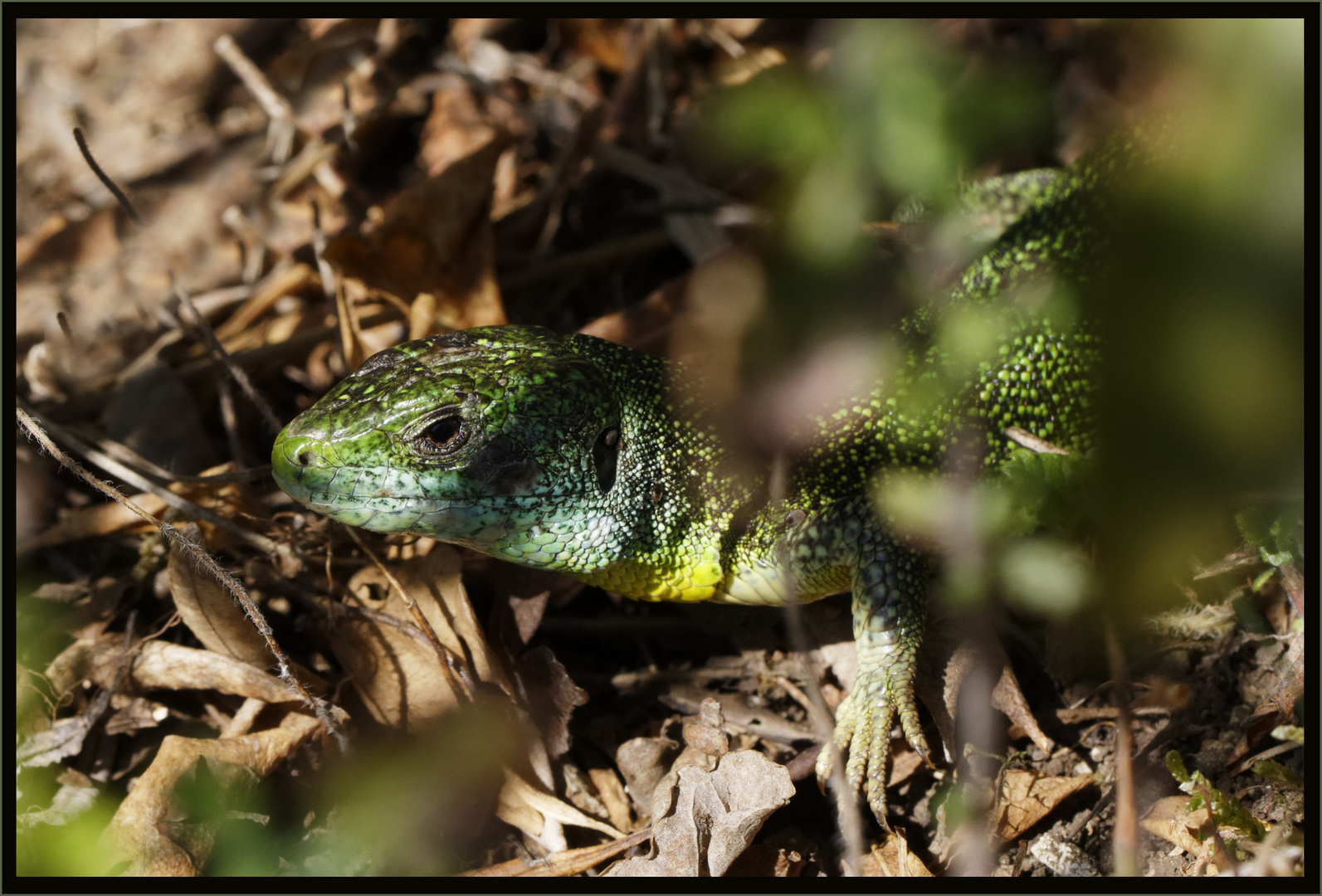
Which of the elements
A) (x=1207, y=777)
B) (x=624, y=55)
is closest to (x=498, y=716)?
(x=1207, y=777)

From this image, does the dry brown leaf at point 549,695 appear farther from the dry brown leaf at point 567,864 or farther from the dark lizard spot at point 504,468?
the dark lizard spot at point 504,468

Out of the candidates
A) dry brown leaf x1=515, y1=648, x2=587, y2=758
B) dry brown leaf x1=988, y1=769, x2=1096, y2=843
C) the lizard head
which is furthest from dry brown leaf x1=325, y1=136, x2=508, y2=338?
dry brown leaf x1=988, y1=769, x2=1096, y2=843

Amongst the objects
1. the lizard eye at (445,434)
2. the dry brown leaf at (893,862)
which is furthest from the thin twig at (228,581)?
the dry brown leaf at (893,862)

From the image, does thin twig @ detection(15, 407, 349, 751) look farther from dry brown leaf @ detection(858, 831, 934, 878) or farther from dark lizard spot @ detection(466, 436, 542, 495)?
dry brown leaf @ detection(858, 831, 934, 878)

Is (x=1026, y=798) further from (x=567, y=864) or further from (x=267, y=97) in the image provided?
(x=267, y=97)

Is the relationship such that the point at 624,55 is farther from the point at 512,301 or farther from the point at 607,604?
the point at 607,604

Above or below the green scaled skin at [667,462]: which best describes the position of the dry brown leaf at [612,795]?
below
